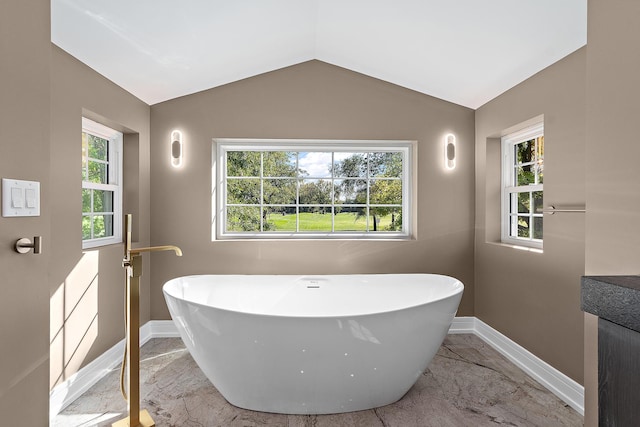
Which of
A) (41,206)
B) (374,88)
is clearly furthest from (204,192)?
(41,206)

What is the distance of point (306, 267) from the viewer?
3.36 meters

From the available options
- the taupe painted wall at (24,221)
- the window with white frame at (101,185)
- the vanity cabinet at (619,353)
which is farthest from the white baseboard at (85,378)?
the vanity cabinet at (619,353)

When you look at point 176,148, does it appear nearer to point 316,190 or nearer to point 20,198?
point 316,190

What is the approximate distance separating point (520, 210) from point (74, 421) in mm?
3458

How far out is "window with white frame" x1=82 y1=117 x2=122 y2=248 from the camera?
8.66 feet

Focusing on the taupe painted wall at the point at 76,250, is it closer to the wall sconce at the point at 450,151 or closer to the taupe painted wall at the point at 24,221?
the taupe painted wall at the point at 24,221

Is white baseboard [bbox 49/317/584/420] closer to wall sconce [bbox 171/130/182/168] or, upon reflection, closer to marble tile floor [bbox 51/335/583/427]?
marble tile floor [bbox 51/335/583/427]

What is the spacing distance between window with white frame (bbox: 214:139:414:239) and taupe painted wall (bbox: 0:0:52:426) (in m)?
2.28

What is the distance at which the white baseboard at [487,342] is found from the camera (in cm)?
217

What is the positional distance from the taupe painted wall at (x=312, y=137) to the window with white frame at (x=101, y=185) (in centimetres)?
34

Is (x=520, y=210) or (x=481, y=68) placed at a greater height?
(x=481, y=68)

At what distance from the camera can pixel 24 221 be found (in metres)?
1.12

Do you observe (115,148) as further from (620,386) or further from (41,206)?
(620,386)

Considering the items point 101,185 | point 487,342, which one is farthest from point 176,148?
point 487,342
